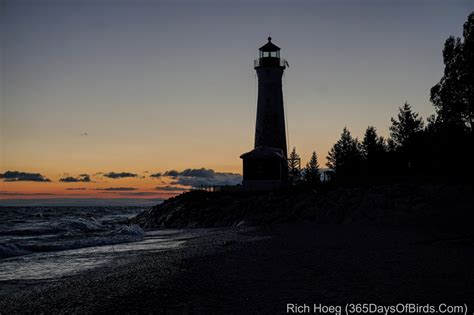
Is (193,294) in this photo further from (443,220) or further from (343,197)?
(343,197)

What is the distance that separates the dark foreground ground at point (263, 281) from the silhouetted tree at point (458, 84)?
22.1 m

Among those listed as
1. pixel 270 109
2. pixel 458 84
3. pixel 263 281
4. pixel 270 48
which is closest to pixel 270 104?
pixel 270 109

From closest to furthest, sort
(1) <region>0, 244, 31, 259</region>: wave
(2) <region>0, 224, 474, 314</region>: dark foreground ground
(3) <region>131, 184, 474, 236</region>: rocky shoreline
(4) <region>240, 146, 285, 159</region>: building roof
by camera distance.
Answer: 1. (2) <region>0, 224, 474, 314</region>: dark foreground ground
2. (1) <region>0, 244, 31, 259</region>: wave
3. (3) <region>131, 184, 474, 236</region>: rocky shoreline
4. (4) <region>240, 146, 285, 159</region>: building roof

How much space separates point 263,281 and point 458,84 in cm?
3067

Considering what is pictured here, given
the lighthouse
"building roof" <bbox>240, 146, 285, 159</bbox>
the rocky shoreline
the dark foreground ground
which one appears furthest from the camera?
the lighthouse

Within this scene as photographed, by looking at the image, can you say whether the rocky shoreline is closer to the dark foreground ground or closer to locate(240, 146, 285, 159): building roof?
locate(240, 146, 285, 159): building roof

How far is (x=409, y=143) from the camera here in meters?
48.5

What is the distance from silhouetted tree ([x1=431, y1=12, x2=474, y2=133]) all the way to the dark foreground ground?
22.1 meters

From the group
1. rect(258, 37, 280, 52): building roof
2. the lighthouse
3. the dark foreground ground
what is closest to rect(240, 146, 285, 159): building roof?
the lighthouse

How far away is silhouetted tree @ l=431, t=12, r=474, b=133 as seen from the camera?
109ft

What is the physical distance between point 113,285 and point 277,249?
6.42m

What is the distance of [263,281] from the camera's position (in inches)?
379

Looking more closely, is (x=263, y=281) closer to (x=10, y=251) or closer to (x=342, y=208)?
(x=10, y=251)

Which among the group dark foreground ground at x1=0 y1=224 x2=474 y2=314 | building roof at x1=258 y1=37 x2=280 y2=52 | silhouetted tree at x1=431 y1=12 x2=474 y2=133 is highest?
building roof at x1=258 y1=37 x2=280 y2=52
